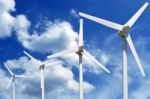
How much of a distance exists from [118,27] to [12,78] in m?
60.3

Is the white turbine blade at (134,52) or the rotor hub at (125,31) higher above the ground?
the rotor hub at (125,31)

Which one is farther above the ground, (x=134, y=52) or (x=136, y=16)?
(x=136, y=16)

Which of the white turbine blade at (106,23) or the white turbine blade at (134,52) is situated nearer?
the white turbine blade at (134,52)

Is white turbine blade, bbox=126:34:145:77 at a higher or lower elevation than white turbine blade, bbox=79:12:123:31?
lower

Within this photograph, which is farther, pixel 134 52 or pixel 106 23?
pixel 106 23

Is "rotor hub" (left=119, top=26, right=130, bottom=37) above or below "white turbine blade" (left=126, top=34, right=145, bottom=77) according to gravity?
above

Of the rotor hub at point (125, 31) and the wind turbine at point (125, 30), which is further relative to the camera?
the rotor hub at point (125, 31)

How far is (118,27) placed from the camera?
70.7 metres

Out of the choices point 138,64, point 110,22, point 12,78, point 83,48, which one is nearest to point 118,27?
point 110,22

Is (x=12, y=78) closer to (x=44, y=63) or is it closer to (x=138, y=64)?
(x=44, y=63)

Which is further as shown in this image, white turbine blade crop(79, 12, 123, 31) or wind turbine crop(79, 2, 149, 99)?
white turbine blade crop(79, 12, 123, 31)

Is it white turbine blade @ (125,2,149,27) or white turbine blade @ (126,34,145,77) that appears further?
white turbine blade @ (125,2,149,27)

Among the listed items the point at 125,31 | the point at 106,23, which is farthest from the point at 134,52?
the point at 106,23

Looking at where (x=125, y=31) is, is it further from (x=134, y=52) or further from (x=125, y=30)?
(x=134, y=52)
